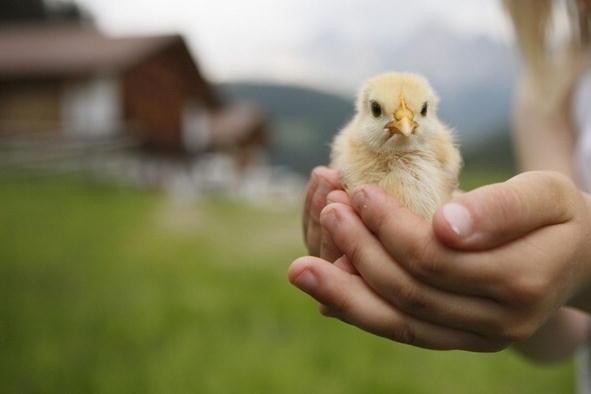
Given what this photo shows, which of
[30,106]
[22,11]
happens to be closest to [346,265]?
[30,106]

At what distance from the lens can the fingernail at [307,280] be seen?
47cm

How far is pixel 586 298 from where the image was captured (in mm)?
562

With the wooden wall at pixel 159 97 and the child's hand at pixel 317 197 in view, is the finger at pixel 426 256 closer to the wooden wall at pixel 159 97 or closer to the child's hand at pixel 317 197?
the child's hand at pixel 317 197

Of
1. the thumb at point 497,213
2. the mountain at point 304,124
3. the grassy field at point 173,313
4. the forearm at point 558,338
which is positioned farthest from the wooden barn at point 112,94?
the thumb at point 497,213

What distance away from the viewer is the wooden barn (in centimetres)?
306

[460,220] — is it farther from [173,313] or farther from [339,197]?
[173,313]

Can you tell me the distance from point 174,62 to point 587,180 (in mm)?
2378

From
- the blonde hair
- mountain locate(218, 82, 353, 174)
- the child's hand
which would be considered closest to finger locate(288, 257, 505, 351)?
the child's hand

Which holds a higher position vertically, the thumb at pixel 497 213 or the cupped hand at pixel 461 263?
the thumb at pixel 497 213

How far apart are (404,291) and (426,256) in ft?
0.12

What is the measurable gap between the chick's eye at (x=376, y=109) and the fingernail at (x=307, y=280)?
6.0 inches

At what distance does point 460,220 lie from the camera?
0.41 meters

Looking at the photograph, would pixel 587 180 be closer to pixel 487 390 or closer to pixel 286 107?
pixel 487 390

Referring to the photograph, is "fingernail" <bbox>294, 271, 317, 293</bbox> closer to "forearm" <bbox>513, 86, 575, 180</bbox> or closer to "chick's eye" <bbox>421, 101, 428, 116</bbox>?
"chick's eye" <bbox>421, 101, 428, 116</bbox>
